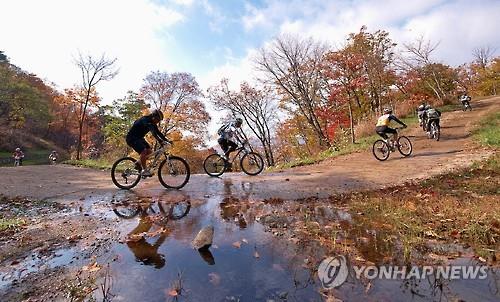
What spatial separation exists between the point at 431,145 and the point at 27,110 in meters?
44.7

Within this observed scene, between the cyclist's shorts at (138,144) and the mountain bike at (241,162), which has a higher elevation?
the cyclist's shorts at (138,144)

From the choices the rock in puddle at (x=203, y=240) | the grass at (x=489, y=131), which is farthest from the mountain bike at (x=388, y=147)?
A: the rock in puddle at (x=203, y=240)

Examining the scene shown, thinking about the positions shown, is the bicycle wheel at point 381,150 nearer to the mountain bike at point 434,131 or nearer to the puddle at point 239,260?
the mountain bike at point 434,131

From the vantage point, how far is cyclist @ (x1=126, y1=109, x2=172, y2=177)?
8.71 meters

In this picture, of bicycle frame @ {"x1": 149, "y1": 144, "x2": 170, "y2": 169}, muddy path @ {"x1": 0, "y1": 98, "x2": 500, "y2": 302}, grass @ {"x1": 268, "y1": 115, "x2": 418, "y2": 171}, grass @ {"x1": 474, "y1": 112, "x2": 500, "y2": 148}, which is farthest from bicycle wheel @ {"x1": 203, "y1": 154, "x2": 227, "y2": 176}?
grass @ {"x1": 474, "y1": 112, "x2": 500, "y2": 148}

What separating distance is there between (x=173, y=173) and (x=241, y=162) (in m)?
2.63

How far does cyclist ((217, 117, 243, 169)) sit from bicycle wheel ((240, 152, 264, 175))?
2.03ft

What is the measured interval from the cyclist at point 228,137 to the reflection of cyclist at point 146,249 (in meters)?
5.28

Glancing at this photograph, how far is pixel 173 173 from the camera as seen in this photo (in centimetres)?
948

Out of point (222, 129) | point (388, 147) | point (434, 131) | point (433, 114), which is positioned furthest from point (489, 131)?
point (222, 129)

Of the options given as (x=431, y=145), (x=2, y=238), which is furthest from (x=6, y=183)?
(x=431, y=145)

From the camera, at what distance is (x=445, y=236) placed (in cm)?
481

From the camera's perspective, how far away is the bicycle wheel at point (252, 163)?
11.0 meters

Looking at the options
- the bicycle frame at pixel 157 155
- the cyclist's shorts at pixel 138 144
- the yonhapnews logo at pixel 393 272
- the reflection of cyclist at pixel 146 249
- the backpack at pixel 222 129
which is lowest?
the yonhapnews logo at pixel 393 272
